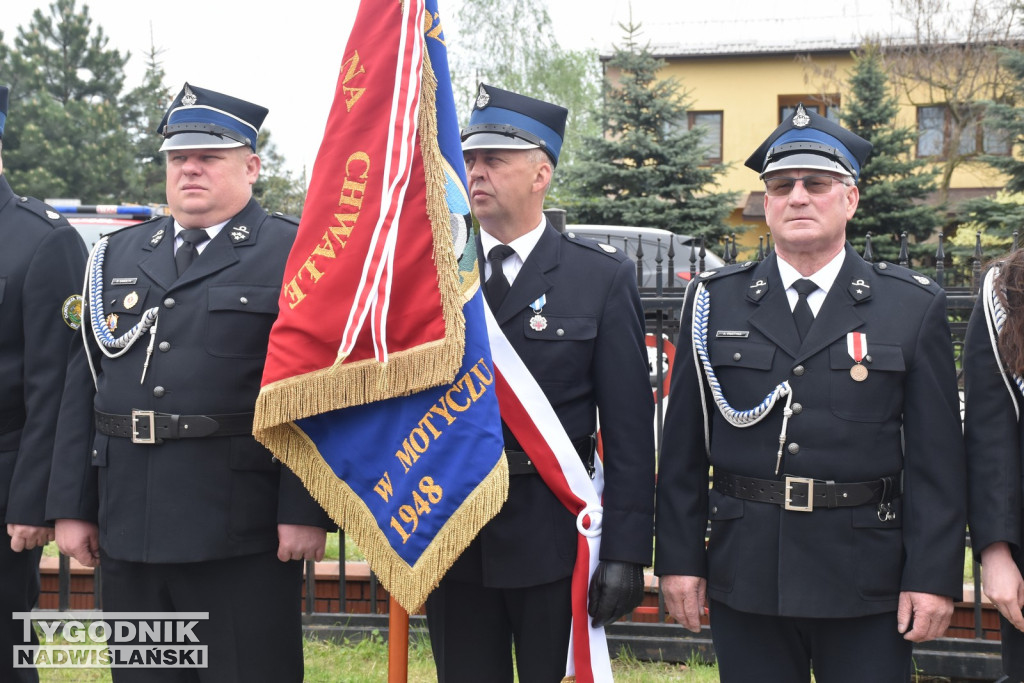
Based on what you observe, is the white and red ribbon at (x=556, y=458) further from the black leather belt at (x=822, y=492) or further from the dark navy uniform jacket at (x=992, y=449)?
the dark navy uniform jacket at (x=992, y=449)

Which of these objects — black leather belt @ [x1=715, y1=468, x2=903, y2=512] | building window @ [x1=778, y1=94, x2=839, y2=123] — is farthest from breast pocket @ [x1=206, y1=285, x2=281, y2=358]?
building window @ [x1=778, y1=94, x2=839, y2=123]

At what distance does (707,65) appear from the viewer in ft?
83.8

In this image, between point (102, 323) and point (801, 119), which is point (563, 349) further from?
point (102, 323)

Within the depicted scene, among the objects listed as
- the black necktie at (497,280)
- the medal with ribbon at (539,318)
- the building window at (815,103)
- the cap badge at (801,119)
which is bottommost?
the medal with ribbon at (539,318)

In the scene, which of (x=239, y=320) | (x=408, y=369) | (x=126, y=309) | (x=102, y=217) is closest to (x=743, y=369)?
(x=408, y=369)

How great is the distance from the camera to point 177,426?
3.02 metres

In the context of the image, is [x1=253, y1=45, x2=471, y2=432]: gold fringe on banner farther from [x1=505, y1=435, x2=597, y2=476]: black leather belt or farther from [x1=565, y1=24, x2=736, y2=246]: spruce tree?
[x1=565, y1=24, x2=736, y2=246]: spruce tree

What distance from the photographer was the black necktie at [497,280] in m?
3.09

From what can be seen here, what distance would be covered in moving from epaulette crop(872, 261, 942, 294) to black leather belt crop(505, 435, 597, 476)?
38.7 inches

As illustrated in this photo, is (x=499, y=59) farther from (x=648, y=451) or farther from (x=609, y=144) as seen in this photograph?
(x=648, y=451)

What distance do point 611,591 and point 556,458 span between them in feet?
1.32

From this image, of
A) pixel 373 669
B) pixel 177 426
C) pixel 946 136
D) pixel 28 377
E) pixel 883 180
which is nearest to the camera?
pixel 177 426

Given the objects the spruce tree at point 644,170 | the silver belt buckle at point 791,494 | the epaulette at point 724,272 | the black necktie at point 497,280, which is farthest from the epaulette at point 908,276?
the spruce tree at point 644,170

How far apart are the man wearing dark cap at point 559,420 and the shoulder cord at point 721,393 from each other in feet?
0.58
